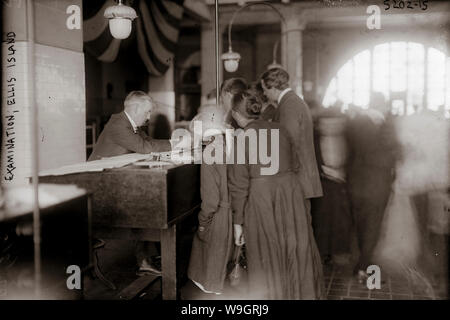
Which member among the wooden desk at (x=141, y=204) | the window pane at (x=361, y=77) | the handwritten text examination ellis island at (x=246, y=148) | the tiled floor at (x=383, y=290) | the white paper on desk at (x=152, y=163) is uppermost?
the window pane at (x=361, y=77)

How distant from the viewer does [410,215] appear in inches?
201

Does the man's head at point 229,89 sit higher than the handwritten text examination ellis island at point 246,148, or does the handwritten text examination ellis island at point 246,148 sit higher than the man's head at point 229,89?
the man's head at point 229,89

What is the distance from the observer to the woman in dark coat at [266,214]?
11.5ft

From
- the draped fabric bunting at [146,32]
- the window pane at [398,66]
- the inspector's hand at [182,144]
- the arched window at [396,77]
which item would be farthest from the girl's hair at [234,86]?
the window pane at [398,66]

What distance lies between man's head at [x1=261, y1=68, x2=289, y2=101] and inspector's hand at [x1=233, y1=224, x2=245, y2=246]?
1.30m

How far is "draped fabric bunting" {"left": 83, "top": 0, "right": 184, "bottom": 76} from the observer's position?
5.34 metres

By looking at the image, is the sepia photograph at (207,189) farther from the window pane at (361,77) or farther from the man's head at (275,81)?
the window pane at (361,77)

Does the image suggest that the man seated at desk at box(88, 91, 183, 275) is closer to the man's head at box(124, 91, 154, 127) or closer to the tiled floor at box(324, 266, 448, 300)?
the man's head at box(124, 91, 154, 127)

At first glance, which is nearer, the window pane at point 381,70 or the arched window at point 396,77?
the arched window at point 396,77

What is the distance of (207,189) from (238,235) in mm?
403

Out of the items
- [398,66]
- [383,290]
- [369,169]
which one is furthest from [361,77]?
[383,290]

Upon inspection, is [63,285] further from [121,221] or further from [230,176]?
[230,176]

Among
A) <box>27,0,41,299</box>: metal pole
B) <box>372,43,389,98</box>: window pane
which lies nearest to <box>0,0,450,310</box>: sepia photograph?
<box>27,0,41,299</box>: metal pole

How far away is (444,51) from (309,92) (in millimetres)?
10477
